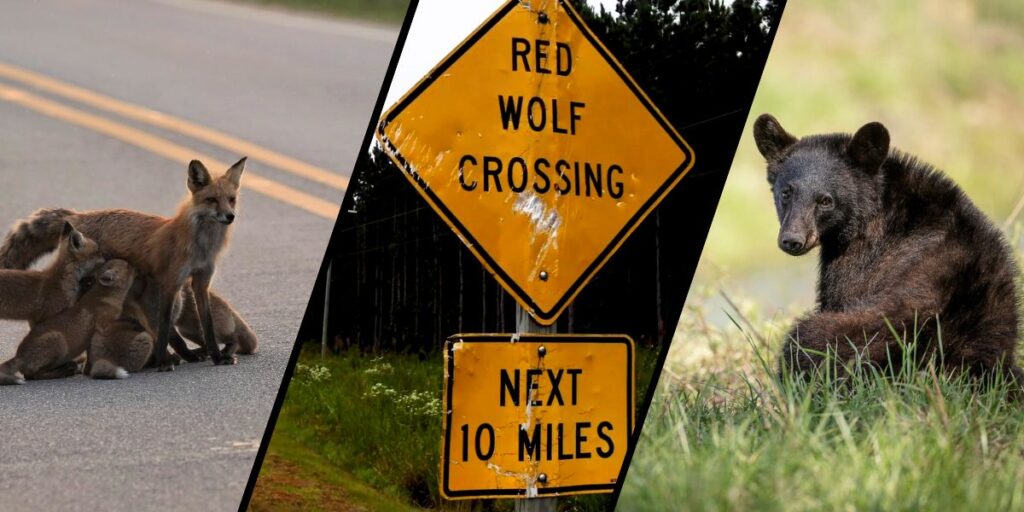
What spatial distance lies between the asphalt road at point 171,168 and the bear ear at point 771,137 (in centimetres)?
195

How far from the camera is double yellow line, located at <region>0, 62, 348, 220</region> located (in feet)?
22.5

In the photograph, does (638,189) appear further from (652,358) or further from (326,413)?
(326,413)

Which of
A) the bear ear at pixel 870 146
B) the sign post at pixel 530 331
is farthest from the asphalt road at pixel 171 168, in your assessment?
the bear ear at pixel 870 146

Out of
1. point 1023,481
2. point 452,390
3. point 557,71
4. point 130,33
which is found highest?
point 130,33

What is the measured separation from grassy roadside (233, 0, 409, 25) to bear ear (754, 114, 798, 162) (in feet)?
23.2

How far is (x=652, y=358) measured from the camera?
14.6ft

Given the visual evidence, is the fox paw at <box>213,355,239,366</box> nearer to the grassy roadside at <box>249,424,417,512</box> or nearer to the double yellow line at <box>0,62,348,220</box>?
the grassy roadside at <box>249,424,417,512</box>

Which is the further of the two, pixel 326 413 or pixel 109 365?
pixel 109 365

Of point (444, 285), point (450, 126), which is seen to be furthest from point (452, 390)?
point (450, 126)

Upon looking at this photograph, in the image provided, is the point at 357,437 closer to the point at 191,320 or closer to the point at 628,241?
the point at 628,241

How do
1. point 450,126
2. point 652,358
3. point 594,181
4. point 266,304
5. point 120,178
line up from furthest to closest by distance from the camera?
1. point 120,178
2. point 266,304
3. point 652,358
4. point 594,181
5. point 450,126

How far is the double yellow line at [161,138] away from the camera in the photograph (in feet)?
22.5

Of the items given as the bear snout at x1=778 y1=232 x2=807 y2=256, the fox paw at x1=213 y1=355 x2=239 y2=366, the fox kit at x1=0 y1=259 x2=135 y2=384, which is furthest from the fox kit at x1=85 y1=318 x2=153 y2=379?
the bear snout at x1=778 y1=232 x2=807 y2=256

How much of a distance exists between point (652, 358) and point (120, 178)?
3.90m
